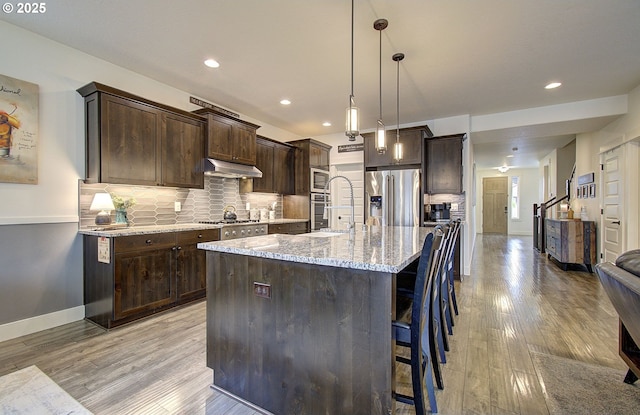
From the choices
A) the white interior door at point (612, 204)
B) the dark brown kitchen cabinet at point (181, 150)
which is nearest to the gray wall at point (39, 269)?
the dark brown kitchen cabinet at point (181, 150)

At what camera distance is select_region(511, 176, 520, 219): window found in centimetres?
1145

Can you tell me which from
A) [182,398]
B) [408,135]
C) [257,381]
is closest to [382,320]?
[257,381]

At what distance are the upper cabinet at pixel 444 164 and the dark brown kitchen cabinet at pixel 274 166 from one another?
8.52 feet

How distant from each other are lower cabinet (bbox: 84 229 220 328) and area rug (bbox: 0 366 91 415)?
1.81 meters

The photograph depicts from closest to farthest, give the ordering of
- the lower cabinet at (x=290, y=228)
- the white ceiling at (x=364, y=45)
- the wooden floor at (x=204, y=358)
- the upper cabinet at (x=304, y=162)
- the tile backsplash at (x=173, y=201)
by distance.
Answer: the wooden floor at (x=204, y=358) → the white ceiling at (x=364, y=45) → the tile backsplash at (x=173, y=201) → the lower cabinet at (x=290, y=228) → the upper cabinet at (x=304, y=162)

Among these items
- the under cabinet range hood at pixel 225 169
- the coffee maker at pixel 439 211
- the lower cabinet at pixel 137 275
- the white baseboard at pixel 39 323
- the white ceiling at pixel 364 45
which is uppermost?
the white ceiling at pixel 364 45

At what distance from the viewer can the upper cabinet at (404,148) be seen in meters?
4.89

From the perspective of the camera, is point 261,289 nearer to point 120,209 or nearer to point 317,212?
point 120,209

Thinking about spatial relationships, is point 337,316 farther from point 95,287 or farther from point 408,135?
point 408,135

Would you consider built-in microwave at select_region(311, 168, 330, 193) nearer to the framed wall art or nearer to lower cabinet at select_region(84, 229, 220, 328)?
lower cabinet at select_region(84, 229, 220, 328)

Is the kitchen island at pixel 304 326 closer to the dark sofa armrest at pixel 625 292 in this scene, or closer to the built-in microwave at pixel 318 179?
the dark sofa armrest at pixel 625 292

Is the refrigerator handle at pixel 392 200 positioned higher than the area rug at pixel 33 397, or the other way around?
the refrigerator handle at pixel 392 200

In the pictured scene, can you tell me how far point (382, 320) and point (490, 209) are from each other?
1266 centimetres

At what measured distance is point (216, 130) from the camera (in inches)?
158
